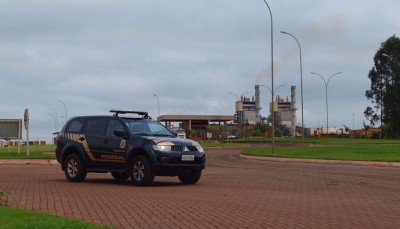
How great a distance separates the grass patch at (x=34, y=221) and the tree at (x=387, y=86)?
8079cm

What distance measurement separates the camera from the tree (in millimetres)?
86062

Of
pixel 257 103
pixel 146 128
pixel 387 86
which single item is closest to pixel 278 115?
pixel 257 103

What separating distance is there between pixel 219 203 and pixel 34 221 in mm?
4221

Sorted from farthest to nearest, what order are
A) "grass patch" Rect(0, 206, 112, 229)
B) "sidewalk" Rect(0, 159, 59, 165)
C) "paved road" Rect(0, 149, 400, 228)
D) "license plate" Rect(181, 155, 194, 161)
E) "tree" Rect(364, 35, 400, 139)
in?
1. "tree" Rect(364, 35, 400, 139)
2. "sidewalk" Rect(0, 159, 59, 165)
3. "license plate" Rect(181, 155, 194, 161)
4. "paved road" Rect(0, 149, 400, 228)
5. "grass patch" Rect(0, 206, 112, 229)

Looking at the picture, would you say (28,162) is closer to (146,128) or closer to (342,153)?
(146,128)

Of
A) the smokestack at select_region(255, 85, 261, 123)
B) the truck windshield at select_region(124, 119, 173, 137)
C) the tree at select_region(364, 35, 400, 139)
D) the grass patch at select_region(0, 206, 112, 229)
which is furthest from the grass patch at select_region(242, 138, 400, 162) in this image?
the smokestack at select_region(255, 85, 261, 123)

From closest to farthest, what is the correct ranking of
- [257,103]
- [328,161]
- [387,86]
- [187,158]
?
[187,158] → [328,161] → [387,86] → [257,103]

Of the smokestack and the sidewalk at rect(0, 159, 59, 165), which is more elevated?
the smokestack

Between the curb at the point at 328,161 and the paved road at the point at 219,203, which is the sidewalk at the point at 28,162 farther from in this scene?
the paved road at the point at 219,203

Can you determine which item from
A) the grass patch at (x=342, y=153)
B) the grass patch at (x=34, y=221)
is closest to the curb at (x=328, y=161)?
the grass patch at (x=342, y=153)

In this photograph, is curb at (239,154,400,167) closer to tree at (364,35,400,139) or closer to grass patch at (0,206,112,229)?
grass patch at (0,206,112,229)

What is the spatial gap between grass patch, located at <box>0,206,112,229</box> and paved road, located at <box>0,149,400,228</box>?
0.69m

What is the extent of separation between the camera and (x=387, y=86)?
3467 inches

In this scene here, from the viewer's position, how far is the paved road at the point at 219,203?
9.07 m
